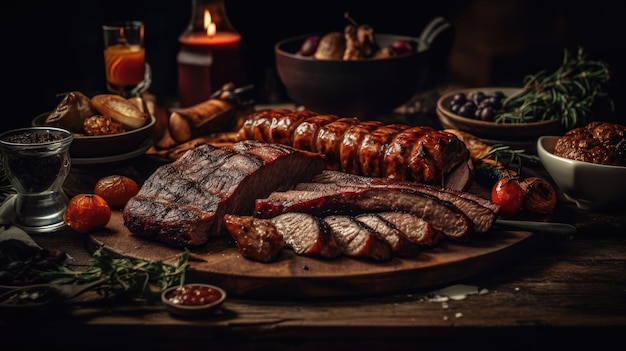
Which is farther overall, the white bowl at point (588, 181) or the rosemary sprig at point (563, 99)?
the rosemary sprig at point (563, 99)

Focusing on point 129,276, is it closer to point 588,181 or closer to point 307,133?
point 307,133

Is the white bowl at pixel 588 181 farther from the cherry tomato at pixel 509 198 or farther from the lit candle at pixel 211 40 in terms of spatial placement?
the lit candle at pixel 211 40

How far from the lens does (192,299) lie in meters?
2.97

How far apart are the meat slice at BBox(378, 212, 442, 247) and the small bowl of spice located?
0.88 metres

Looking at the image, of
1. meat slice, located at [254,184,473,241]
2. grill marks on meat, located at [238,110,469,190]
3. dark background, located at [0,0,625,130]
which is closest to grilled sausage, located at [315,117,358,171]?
grill marks on meat, located at [238,110,469,190]

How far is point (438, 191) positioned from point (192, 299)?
1.40m

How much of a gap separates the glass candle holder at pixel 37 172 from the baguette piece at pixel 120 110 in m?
0.56

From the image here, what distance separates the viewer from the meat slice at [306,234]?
3.24 meters

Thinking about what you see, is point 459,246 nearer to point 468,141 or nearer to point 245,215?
point 245,215

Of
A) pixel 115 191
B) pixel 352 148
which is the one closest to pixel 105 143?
pixel 115 191

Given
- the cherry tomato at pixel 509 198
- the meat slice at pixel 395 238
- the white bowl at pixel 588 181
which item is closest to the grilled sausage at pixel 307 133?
the meat slice at pixel 395 238

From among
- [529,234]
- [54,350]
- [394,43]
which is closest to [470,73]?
[394,43]

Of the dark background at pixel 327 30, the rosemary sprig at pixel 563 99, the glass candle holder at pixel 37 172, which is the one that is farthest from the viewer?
the dark background at pixel 327 30

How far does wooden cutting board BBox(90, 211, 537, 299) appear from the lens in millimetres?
3111
